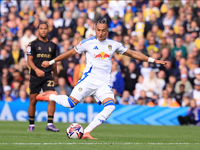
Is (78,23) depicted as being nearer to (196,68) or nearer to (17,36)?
(17,36)

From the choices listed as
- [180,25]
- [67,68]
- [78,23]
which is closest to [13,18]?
[78,23]

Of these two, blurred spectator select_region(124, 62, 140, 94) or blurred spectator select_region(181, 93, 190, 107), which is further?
blurred spectator select_region(124, 62, 140, 94)

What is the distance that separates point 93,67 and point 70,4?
37.8 feet

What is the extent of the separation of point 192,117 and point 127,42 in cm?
444

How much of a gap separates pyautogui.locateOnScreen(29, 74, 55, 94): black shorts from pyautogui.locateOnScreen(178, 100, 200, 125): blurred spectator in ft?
18.8

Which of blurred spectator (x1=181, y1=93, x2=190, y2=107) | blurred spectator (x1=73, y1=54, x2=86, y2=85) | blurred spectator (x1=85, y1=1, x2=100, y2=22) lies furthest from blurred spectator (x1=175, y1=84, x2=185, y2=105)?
blurred spectator (x1=85, y1=1, x2=100, y2=22)

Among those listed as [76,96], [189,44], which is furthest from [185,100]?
[76,96]

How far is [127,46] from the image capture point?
53.9ft

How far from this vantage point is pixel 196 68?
584 inches

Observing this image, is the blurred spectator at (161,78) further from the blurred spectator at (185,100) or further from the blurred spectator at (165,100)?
the blurred spectator at (185,100)

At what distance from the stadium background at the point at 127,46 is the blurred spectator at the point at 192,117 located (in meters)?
0.21

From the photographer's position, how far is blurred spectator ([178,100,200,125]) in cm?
1366

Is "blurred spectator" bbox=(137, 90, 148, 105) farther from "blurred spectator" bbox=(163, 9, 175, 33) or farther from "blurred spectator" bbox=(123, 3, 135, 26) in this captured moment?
"blurred spectator" bbox=(123, 3, 135, 26)

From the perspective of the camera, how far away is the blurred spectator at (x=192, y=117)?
1366 centimetres
